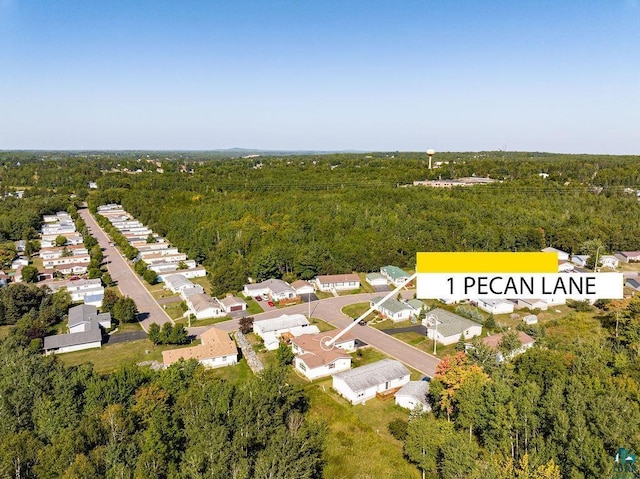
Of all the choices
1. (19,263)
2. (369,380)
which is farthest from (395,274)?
(19,263)

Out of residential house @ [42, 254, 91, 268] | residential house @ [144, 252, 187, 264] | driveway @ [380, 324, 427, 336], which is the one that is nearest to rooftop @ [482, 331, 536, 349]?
driveway @ [380, 324, 427, 336]

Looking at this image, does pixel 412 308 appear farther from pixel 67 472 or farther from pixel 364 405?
pixel 67 472

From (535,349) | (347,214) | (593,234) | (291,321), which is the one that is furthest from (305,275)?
(593,234)

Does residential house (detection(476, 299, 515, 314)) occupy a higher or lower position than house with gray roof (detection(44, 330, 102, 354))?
higher

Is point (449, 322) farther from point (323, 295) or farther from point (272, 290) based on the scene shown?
point (272, 290)

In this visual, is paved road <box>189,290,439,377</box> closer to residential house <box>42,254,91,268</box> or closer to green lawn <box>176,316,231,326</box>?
green lawn <box>176,316,231,326</box>

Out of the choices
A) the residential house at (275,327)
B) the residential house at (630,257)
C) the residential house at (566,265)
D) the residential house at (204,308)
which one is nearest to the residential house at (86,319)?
the residential house at (204,308)
